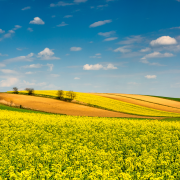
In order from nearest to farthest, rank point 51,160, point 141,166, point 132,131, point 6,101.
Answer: point 141,166, point 51,160, point 132,131, point 6,101

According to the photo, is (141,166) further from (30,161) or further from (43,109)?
(43,109)

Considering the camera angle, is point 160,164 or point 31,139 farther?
point 31,139

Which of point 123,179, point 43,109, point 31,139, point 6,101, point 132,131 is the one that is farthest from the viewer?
point 6,101

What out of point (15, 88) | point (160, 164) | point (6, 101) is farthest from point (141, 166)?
point (15, 88)

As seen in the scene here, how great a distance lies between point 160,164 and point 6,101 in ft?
125

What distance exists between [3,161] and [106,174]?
13.2 ft

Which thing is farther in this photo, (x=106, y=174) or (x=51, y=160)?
(x=51, y=160)

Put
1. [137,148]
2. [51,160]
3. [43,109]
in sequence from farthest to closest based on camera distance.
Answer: [43,109] → [137,148] → [51,160]

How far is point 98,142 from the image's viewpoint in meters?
10.7

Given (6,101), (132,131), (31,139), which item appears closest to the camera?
(31,139)

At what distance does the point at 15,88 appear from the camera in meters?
54.9

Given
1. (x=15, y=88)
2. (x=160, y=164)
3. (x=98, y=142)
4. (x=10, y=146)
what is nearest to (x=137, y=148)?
(x=98, y=142)

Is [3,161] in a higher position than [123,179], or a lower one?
lower

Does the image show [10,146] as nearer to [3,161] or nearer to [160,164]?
[3,161]
